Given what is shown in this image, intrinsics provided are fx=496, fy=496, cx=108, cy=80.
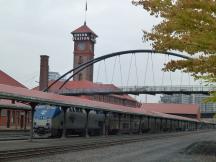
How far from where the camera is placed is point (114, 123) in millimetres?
62906

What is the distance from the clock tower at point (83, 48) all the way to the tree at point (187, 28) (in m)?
148

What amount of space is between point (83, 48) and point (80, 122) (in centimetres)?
11955

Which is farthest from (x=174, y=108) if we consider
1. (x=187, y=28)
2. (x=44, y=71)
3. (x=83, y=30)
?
(x=187, y=28)

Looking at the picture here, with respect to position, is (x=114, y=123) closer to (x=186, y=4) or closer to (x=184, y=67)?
(x=184, y=67)

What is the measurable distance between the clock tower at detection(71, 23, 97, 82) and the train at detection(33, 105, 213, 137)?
291 ft

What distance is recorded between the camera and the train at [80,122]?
4740 centimetres

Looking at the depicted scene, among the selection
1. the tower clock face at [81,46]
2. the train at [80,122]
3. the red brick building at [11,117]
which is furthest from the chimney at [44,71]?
the train at [80,122]

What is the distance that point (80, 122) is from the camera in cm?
5247

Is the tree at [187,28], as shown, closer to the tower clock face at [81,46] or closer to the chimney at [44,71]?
the chimney at [44,71]

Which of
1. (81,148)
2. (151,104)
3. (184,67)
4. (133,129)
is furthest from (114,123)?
(151,104)

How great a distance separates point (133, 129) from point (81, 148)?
38.5 metres

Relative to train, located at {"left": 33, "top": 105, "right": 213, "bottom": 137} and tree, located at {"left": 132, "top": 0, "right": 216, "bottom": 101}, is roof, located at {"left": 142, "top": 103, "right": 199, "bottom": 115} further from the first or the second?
tree, located at {"left": 132, "top": 0, "right": 216, "bottom": 101}

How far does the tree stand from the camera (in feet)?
56.2

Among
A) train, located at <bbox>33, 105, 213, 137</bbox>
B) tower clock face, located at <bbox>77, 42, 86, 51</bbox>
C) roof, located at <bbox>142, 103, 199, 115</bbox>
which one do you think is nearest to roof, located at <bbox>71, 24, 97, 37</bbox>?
tower clock face, located at <bbox>77, 42, 86, 51</bbox>
